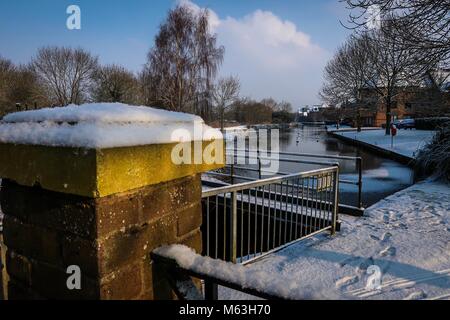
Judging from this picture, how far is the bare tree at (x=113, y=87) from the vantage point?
34531 mm

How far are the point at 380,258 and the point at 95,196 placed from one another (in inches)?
142

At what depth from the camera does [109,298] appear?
3.72ft

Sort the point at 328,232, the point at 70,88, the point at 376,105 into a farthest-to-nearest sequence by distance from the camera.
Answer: the point at 70,88, the point at 376,105, the point at 328,232

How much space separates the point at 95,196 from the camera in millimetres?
1020

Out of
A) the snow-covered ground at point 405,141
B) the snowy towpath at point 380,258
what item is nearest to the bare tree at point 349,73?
the snow-covered ground at point 405,141

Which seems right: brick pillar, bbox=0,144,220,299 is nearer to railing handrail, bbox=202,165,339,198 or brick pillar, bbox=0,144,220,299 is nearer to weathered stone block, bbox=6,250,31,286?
weathered stone block, bbox=6,250,31,286

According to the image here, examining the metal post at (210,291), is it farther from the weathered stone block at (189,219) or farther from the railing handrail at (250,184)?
the railing handrail at (250,184)

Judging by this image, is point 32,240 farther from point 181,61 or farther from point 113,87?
point 113,87

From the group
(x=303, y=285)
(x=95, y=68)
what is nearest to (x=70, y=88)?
(x=95, y=68)

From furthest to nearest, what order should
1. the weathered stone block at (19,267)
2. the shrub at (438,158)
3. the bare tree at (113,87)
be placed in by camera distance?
the bare tree at (113,87), the shrub at (438,158), the weathered stone block at (19,267)

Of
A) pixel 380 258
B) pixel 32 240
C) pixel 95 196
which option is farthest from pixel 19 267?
pixel 380 258

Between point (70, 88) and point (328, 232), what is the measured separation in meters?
35.2

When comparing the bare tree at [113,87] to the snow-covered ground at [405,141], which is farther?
the bare tree at [113,87]
